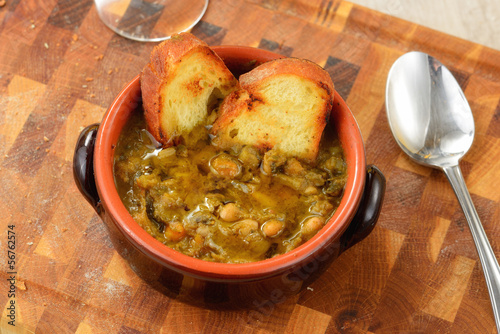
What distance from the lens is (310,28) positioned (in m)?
2.45

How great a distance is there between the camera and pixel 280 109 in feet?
6.05

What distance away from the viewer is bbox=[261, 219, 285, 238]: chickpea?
171 centimetres

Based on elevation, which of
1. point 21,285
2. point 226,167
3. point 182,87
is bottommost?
point 21,285

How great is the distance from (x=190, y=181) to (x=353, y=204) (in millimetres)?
476

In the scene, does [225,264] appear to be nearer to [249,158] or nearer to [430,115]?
[249,158]

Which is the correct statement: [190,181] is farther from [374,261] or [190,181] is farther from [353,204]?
[374,261]

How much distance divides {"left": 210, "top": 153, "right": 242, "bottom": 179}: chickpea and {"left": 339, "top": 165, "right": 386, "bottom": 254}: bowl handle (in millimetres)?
365

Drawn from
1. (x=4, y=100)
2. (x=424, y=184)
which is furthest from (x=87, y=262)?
Answer: (x=424, y=184)

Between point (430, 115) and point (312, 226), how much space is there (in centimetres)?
83

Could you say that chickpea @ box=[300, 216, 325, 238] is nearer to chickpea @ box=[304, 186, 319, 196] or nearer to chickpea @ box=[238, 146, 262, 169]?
chickpea @ box=[304, 186, 319, 196]

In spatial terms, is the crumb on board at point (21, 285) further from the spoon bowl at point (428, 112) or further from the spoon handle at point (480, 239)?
the spoon handle at point (480, 239)

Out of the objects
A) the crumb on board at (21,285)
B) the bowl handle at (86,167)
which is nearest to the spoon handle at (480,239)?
the bowl handle at (86,167)

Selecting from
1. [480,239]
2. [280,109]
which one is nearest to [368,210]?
[280,109]

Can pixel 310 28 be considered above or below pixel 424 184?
above
